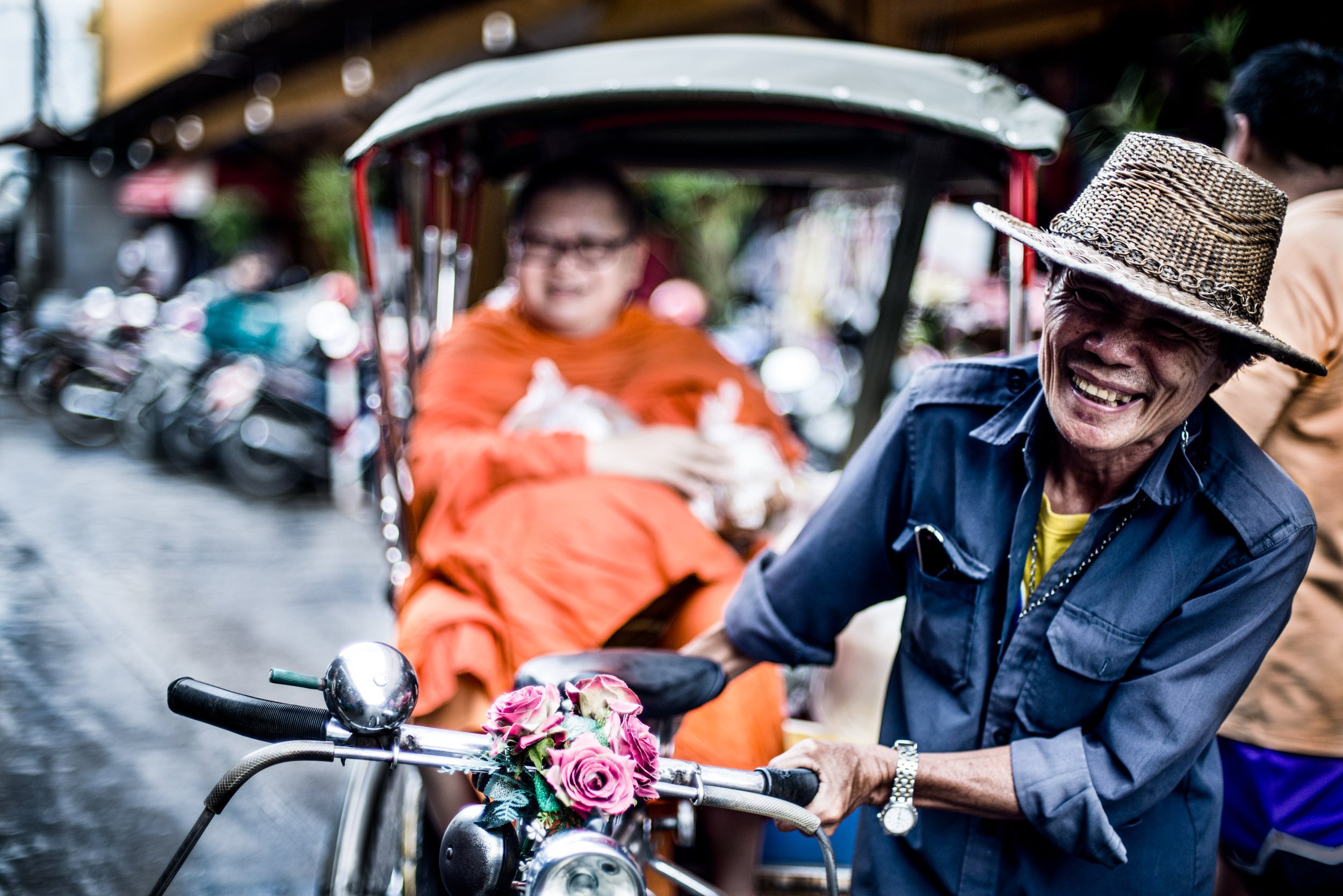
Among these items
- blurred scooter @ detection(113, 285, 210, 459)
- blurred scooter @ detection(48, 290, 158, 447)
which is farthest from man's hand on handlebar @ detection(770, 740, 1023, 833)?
blurred scooter @ detection(48, 290, 158, 447)

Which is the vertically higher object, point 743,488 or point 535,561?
point 743,488

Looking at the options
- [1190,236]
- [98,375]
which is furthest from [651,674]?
[98,375]

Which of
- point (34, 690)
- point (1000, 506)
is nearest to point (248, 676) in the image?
point (34, 690)

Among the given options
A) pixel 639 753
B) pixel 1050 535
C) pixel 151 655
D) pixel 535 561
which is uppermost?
pixel 1050 535

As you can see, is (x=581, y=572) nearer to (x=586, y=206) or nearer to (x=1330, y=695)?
(x=586, y=206)

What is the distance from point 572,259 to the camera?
112 inches

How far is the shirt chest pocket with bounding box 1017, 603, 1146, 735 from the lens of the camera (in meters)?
1.44

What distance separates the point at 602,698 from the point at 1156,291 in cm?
86

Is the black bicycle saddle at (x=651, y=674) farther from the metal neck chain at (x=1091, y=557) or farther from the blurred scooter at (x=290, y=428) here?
the blurred scooter at (x=290, y=428)

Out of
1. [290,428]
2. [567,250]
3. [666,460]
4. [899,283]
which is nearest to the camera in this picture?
[666,460]

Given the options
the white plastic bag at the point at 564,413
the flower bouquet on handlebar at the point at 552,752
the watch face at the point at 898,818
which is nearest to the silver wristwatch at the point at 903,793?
the watch face at the point at 898,818

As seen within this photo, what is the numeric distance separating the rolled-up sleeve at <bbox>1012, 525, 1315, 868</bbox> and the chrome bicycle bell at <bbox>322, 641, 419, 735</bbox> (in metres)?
0.85

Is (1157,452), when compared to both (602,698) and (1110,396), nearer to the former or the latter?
(1110,396)

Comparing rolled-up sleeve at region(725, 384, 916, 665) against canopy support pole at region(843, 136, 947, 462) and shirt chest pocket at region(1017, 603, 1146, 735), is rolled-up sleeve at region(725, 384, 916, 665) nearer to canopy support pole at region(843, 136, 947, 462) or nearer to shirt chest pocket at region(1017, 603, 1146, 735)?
shirt chest pocket at region(1017, 603, 1146, 735)
